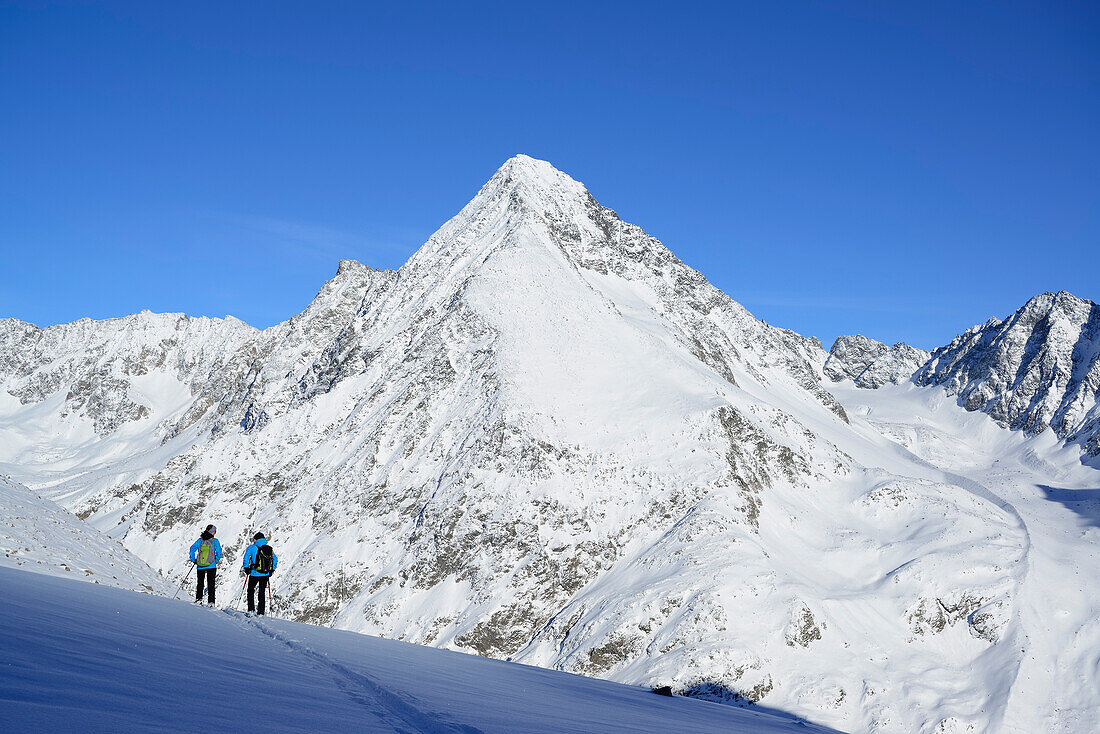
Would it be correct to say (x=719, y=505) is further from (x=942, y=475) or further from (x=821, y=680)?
(x=942, y=475)

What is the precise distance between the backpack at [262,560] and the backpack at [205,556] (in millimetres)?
1179

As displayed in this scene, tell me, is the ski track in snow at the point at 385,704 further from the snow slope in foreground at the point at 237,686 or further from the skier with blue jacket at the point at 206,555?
the skier with blue jacket at the point at 206,555

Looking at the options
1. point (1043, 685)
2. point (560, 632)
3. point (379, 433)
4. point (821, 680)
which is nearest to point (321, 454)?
point (379, 433)

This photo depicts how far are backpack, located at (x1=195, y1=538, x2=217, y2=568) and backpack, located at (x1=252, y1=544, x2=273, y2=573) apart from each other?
118 centimetres

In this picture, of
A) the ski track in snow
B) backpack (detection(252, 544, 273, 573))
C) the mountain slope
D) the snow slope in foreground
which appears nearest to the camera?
the snow slope in foreground

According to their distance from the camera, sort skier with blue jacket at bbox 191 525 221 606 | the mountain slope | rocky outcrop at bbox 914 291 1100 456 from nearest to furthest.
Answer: the mountain slope, skier with blue jacket at bbox 191 525 221 606, rocky outcrop at bbox 914 291 1100 456

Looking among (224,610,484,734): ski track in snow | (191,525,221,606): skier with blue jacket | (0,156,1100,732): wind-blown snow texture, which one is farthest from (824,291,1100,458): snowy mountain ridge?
Answer: (224,610,484,734): ski track in snow

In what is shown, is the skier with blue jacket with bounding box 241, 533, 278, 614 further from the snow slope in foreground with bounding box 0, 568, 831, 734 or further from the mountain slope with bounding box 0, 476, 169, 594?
the snow slope in foreground with bounding box 0, 568, 831, 734

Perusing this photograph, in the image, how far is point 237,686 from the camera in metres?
4.98

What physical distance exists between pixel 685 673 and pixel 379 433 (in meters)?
44.2

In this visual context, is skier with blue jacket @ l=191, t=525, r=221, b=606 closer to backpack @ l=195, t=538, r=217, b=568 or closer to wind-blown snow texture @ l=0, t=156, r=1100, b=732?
backpack @ l=195, t=538, r=217, b=568

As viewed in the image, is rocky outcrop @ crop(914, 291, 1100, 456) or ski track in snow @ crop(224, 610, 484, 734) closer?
ski track in snow @ crop(224, 610, 484, 734)

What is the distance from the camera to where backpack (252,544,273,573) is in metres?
20.5

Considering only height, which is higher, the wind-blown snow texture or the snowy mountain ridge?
the snowy mountain ridge
